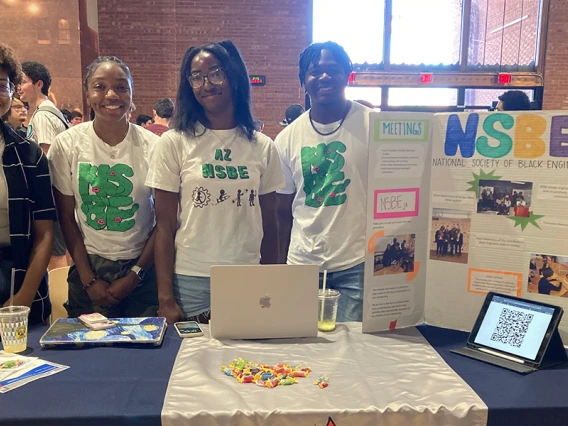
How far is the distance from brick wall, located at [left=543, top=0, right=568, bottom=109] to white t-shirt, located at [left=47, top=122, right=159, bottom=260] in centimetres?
768

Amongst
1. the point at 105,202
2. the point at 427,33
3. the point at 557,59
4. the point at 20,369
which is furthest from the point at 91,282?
the point at 557,59

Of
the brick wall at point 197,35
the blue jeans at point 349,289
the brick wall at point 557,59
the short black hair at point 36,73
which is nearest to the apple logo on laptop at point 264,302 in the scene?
the blue jeans at point 349,289

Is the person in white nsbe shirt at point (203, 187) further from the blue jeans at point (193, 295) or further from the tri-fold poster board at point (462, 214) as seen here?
the tri-fold poster board at point (462, 214)

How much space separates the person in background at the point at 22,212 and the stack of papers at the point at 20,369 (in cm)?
32

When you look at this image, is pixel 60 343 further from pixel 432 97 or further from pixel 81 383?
pixel 432 97

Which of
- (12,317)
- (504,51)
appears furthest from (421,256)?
(504,51)

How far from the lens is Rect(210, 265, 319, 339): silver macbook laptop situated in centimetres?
138

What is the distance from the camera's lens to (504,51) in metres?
7.92

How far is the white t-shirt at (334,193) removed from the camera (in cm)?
177

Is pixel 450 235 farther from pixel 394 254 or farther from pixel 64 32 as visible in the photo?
pixel 64 32

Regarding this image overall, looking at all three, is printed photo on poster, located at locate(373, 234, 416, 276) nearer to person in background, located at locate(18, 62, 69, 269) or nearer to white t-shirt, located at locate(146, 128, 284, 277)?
white t-shirt, located at locate(146, 128, 284, 277)

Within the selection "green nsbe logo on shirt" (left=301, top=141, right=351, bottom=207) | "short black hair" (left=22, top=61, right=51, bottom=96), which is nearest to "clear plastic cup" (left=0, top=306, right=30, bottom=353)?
"green nsbe logo on shirt" (left=301, top=141, right=351, bottom=207)

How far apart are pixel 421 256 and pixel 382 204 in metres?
0.23

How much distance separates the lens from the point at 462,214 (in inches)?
60.6
